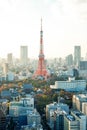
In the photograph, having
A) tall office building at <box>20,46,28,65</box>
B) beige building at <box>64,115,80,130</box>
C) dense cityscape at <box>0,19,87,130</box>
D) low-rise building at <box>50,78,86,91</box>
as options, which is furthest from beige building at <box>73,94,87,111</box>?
tall office building at <box>20,46,28,65</box>

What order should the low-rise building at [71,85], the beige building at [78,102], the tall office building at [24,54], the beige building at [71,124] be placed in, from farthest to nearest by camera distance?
the tall office building at [24,54] < the low-rise building at [71,85] < the beige building at [78,102] < the beige building at [71,124]

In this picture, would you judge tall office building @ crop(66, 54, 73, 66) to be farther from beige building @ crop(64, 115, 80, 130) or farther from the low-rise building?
beige building @ crop(64, 115, 80, 130)

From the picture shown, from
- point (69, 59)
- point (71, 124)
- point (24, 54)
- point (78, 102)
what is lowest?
point (71, 124)

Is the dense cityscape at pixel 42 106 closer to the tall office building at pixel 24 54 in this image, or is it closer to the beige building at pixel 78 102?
the beige building at pixel 78 102

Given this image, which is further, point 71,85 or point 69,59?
point 69,59

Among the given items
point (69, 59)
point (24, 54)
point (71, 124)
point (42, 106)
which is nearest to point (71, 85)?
point (42, 106)

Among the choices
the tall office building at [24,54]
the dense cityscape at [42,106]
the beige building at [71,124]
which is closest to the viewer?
the beige building at [71,124]

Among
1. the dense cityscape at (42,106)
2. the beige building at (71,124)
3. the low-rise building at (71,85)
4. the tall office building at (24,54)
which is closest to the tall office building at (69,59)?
the tall office building at (24,54)

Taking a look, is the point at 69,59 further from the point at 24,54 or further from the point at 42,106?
the point at 42,106

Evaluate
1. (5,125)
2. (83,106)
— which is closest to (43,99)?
(83,106)

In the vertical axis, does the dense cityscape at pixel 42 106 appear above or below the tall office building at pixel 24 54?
below

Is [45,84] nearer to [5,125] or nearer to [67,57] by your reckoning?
[5,125]
